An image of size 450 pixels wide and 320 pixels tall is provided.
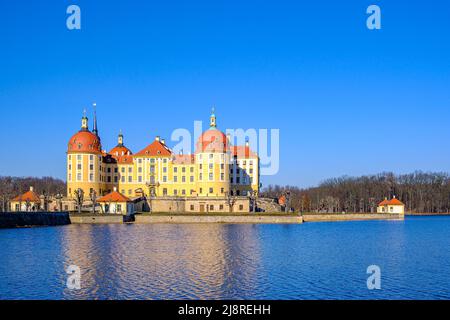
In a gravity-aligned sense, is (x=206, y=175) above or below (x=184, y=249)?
above

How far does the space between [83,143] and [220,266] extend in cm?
5462

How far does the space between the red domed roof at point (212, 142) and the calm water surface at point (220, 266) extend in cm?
3089

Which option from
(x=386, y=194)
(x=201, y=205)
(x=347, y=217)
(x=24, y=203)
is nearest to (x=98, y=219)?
(x=24, y=203)

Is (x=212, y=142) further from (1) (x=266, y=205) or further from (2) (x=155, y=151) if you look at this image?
(1) (x=266, y=205)

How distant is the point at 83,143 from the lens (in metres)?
81.6

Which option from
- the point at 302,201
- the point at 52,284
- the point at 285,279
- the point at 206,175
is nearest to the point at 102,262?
the point at 52,284

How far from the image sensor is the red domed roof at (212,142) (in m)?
79.5
